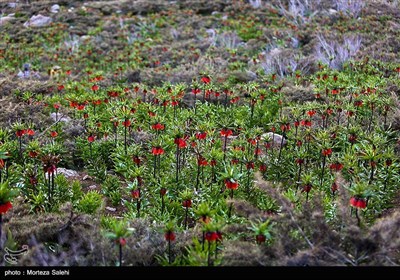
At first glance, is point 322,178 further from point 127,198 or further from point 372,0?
point 372,0

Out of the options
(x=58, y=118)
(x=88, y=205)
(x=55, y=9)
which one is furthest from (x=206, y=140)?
(x=55, y=9)

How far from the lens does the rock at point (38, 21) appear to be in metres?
16.9

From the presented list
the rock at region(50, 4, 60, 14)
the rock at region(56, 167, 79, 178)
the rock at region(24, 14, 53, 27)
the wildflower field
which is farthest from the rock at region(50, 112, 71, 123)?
the rock at region(50, 4, 60, 14)

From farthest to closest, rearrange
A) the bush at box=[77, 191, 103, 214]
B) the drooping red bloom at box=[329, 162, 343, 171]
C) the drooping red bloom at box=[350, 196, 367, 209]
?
the drooping red bloom at box=[329, 162, 343, 171] < the bush at box=[77, 191, 103, 214] < the drooping red bloom at box=[350, 196, 367, 209]

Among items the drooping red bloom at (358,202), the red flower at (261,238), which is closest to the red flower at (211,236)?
the red flower at (261,238)

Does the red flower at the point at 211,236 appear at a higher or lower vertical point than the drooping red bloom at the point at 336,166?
higher

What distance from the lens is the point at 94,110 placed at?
27.3ft

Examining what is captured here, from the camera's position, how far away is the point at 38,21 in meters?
17.1

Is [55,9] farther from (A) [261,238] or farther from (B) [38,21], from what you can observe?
(A) [261,238]

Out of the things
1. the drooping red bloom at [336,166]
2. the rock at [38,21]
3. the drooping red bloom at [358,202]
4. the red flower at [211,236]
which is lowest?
the rock at [38,21]

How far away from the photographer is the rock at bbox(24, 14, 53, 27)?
55.4ft

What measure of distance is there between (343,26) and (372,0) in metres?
1.79

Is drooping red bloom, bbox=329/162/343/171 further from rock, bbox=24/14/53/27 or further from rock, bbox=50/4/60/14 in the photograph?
Result: rock, bbox=50/4/60/14

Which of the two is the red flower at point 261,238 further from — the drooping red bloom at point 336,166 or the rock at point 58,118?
the rock at point 58,118
